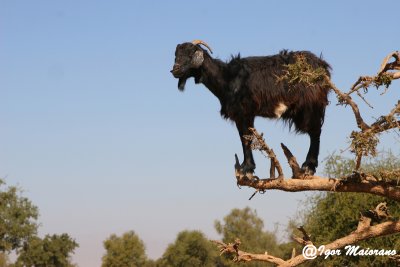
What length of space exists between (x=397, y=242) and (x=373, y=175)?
14.4m

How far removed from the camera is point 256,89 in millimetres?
11633

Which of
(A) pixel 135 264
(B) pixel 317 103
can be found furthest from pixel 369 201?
(A) pixel 135 264

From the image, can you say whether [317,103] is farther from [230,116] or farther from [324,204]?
[324,204]

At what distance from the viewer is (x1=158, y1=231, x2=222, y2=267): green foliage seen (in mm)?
57250

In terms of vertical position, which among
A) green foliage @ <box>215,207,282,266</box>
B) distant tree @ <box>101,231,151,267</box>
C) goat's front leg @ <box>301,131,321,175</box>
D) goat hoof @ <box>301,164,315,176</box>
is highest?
green foliage @ <box>215,207,282,266</box>

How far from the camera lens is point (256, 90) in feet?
38.2

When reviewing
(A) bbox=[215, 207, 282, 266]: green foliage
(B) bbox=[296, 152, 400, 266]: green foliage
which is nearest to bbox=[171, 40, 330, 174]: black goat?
(B) bbox=[296, 152, 400, 266]: green foliage

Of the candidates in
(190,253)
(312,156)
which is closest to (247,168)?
(312,156)

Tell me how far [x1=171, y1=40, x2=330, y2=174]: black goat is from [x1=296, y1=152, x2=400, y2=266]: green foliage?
45.0 feet

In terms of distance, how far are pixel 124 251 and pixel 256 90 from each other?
4445cm

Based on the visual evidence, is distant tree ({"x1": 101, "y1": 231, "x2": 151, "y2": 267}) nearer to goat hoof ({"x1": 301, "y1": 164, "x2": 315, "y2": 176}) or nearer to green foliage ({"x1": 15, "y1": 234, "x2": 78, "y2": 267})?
green foliage ({"x1": 15, "y1": 234, "x2": 78, "y2": 267})

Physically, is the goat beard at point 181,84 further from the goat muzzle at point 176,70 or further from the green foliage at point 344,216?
the green foliage at point 344,216

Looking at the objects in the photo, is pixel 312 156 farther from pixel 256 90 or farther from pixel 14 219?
pixel 14 219

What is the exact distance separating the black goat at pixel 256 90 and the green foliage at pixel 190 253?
4576 centimetres
